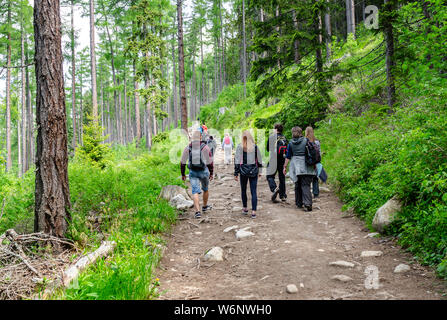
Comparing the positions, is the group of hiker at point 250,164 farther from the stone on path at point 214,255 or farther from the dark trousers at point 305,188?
the stone on path at point 214,255

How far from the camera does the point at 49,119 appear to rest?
5242 millimetres

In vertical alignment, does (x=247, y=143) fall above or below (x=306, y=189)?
above

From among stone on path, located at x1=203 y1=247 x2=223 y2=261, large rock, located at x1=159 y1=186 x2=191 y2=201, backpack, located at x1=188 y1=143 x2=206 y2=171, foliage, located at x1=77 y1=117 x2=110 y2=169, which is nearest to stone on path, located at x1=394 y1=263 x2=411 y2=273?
stone on path, located at x1=203 y1=247 x2=223 y2=261

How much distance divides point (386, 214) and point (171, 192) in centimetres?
589

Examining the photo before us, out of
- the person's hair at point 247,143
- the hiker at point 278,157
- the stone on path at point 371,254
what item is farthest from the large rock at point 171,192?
the stone on path at point 371,254

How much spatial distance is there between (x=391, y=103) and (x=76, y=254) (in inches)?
365

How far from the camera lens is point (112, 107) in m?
58.7

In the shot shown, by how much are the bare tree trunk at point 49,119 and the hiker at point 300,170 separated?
18.1ft

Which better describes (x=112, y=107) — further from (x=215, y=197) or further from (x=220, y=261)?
(x=220, y=261)

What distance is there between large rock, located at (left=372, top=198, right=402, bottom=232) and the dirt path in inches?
11.7

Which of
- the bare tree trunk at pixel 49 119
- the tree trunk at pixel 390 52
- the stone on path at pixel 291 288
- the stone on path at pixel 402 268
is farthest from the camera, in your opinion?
the tree trunk at pixel 390 52

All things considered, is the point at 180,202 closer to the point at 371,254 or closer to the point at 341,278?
the point at 371,254

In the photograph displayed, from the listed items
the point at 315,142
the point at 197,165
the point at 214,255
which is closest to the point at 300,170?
the point at 315,142

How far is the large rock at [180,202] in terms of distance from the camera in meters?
8.40
